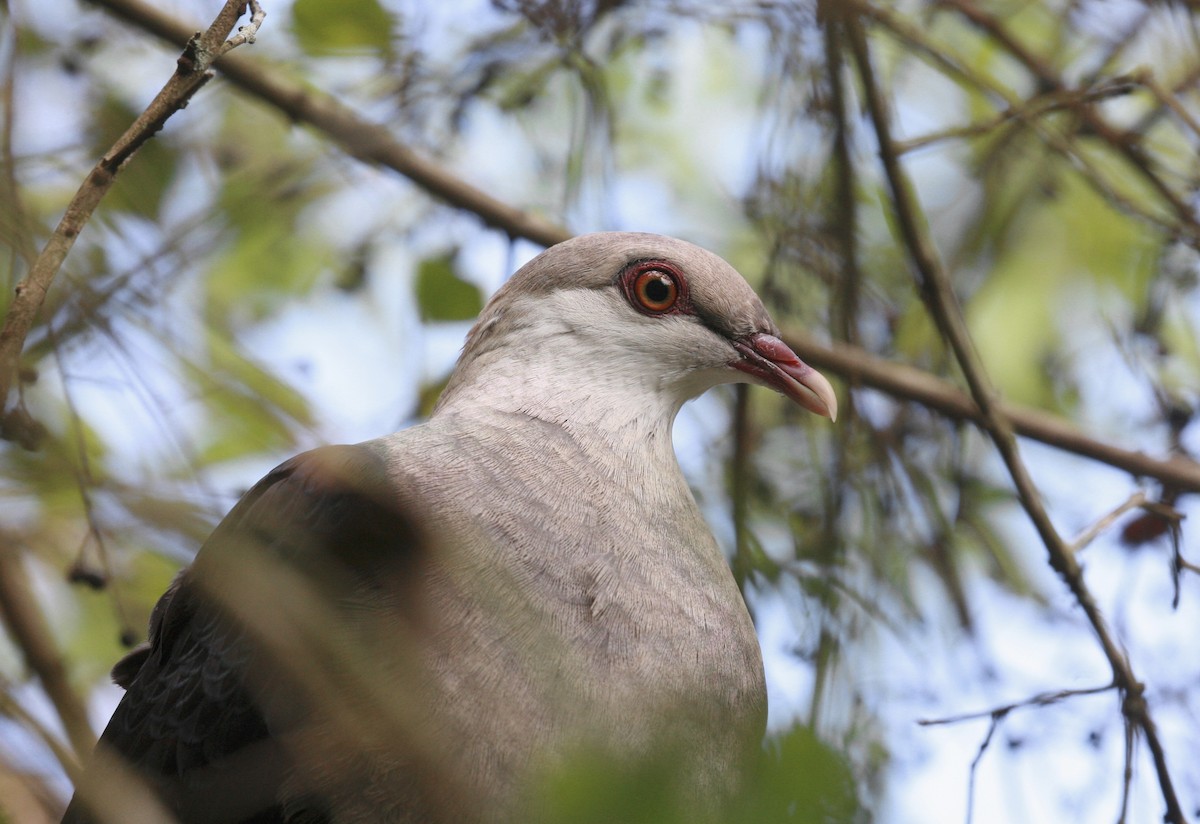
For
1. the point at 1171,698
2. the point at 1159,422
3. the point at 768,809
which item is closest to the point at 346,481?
the point at 768,809

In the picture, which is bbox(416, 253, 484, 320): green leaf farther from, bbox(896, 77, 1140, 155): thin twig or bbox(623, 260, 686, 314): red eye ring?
bbox(896, 77, 1140, 155): thin twig

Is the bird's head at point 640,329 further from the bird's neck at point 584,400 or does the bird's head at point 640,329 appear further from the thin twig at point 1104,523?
the thin twig at point 1104,523

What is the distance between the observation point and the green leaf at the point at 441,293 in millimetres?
3529

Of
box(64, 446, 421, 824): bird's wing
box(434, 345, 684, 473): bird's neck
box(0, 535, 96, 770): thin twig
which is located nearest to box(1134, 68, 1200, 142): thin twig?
box(434, 345, 684, 473): bird's neck

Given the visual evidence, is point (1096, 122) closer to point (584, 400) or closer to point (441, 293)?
point (584, 400)

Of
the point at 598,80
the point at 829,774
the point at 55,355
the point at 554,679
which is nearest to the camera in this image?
the point at 829,774

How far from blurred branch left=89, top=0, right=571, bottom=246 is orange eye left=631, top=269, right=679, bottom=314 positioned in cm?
59

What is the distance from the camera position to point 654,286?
3.41 metres

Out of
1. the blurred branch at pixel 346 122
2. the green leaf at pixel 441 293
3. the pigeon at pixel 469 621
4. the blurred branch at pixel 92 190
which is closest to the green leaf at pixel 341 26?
the blurred branch at pixel 346 122

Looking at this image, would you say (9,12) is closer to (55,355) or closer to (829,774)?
(55,355)

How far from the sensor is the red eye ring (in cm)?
340

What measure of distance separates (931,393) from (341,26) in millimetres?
1989

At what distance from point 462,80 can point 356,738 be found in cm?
215

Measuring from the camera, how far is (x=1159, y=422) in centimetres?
376
